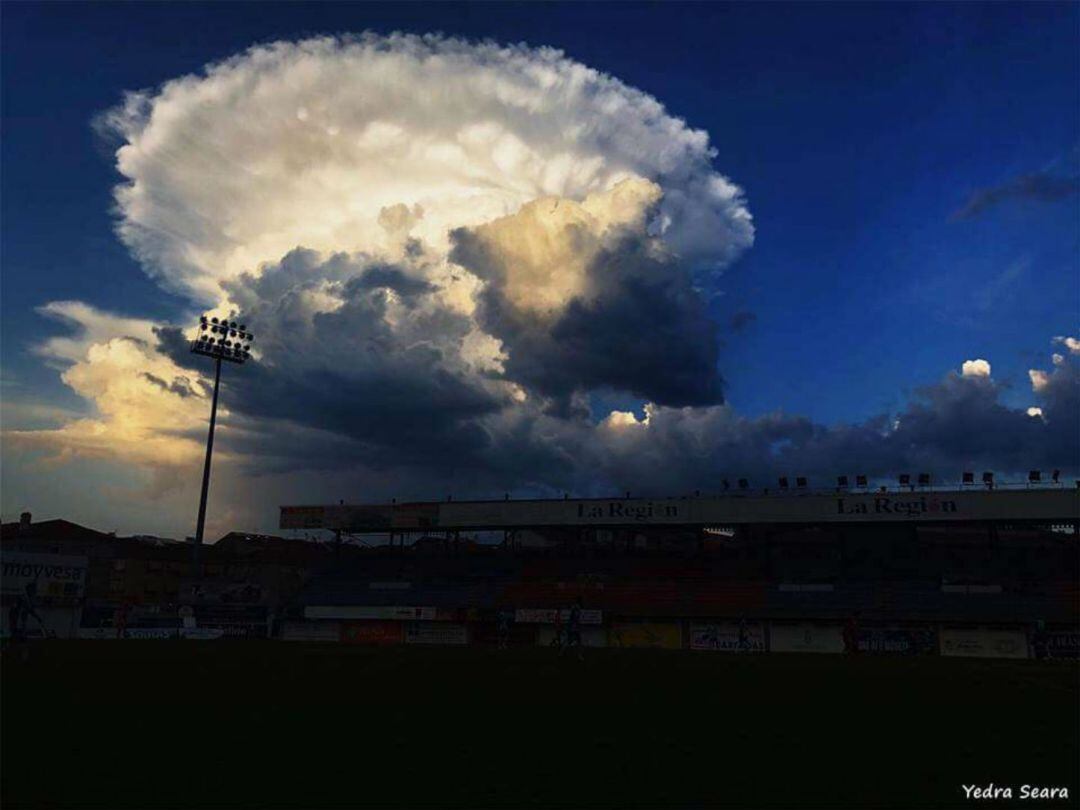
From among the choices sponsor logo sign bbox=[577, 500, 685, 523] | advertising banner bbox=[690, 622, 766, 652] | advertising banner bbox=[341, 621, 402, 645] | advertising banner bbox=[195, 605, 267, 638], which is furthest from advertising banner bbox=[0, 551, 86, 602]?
advertising banner bbox=[690, 622, 766, 652]

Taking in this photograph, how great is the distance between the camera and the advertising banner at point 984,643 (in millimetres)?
50594

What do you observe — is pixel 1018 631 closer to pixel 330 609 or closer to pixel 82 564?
pixel 330 609

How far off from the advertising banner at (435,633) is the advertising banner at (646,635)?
39.3 feet

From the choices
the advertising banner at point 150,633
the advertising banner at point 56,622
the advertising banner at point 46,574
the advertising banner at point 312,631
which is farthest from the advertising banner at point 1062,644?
the advertising banner at point 56,622

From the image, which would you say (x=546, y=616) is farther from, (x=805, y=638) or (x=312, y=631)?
(x=312, y=631)

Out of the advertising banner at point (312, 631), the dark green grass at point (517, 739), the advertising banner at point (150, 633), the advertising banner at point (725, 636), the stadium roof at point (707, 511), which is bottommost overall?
the advertising banner at point (312, 631)

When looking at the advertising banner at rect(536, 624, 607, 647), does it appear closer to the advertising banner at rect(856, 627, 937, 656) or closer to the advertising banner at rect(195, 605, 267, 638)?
the advertising banner at rect(856, 627, 937, 656)

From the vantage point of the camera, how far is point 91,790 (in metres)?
10.5

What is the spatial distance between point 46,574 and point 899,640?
5266 cm

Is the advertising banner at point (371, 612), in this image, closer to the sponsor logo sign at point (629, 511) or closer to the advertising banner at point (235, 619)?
the advertising banner at point (235, 619)

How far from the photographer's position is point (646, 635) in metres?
58.6

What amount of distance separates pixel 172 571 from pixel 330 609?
34255 mm

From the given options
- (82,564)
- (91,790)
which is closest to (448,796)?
(91,790)

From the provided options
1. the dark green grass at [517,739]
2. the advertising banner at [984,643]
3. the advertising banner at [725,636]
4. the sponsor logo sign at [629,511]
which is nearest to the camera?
the dark green grass at [517,739]
